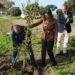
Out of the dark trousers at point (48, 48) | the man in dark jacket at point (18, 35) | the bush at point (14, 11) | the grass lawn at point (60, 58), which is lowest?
the bush at point (14, 11)

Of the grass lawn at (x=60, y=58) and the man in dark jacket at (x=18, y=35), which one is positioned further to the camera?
the grass lawn at (x=60, y=58)

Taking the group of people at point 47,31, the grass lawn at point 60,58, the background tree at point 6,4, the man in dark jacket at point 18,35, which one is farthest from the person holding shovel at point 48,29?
the background tree at point 6,4

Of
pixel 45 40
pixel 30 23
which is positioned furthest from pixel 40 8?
pixel 45 40

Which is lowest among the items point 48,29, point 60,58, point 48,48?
point 60,58

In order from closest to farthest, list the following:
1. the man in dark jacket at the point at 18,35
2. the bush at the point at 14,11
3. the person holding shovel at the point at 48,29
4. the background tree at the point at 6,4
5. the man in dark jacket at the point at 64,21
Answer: the man in dark jacket at the point at 18,35
the person holding shovel at the point at 48,29
the man in dark jacket at the point at 64,21
the background tree at the point at 6,4
the bush at the point at 14,11

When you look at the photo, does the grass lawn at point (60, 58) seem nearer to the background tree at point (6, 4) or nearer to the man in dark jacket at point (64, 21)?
the man in dark jacket at point (64, 21)

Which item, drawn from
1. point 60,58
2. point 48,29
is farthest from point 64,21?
point 60,58

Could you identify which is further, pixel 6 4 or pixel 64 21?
pixel 6 4

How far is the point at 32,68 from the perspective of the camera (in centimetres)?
1053

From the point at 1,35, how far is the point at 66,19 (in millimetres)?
5807

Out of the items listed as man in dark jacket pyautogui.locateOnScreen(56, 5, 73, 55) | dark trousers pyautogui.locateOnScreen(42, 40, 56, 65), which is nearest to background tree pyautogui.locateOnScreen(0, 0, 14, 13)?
man in dark jacket pyautogui.locateOnScreen(56, 5, 73, 55)

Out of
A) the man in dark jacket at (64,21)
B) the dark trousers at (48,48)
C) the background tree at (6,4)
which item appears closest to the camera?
the dark trousers at (48,48)

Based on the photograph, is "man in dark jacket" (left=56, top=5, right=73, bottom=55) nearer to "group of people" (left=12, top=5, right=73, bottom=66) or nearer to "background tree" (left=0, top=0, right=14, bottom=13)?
"group of people" (left=12, top=5, right=73, bottom=66)

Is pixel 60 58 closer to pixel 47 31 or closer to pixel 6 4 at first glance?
pixel 47 31
